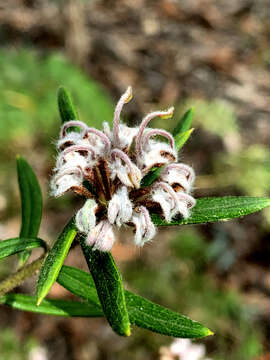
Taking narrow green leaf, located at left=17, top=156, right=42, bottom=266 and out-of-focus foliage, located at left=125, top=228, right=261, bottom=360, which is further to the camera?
out-of-focus foliage, located at left=125, top=228, right=261, bottom=360

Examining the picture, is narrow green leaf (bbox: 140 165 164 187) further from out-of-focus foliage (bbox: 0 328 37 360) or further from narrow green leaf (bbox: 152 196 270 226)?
out-of-focus foliage (bbox: 0 328 37 360)

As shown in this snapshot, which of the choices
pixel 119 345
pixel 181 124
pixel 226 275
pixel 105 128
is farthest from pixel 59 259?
pixel 226 275

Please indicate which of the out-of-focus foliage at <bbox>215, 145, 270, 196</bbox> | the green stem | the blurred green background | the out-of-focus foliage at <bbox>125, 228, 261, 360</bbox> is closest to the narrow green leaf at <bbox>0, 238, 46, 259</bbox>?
the green stem

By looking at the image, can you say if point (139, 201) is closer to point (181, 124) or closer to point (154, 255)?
point (181, 124)

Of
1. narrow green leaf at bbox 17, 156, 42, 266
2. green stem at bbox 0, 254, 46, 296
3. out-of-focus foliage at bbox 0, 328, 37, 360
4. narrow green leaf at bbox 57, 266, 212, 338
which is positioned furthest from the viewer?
out-of-focus foliage at bbox 0, 328, 37, 360

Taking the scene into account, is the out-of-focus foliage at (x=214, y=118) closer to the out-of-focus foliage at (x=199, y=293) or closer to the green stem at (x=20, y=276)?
the out-of-focus foliage at (x=199, y=293)

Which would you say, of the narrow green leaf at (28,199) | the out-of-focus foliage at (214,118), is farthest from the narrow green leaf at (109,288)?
the out-of-focus foliage at (214,118)
